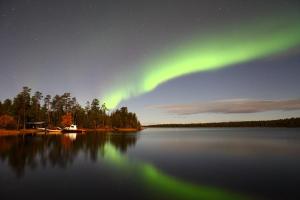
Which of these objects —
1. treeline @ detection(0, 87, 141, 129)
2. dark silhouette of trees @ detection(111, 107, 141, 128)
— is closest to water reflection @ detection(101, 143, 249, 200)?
treeline @ detection(0, 87, 141, 129)

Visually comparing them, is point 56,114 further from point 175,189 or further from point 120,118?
point 175,189

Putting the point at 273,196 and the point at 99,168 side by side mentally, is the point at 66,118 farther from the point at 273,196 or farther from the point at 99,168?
the point at 273,196

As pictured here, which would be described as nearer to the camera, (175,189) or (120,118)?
(175,189)

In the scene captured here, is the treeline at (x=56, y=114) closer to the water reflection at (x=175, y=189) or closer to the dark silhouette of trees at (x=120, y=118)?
the dark silhouette of trees at (x=120, y=118)

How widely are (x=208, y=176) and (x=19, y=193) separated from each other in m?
15.5

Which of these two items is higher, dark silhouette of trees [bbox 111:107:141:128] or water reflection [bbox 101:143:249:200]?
dark silhouette of trees [bbox 111:107:141:128]

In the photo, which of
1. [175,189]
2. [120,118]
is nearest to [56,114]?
[120,118]

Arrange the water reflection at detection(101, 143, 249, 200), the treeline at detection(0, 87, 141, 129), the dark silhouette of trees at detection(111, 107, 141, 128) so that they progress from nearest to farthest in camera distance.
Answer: the water reflection at detection(101, 143, 249, 200), the treeline at detection(0, 87, 141, 129), the dark silhouette of trees at detection(111, 107, 141, 128)

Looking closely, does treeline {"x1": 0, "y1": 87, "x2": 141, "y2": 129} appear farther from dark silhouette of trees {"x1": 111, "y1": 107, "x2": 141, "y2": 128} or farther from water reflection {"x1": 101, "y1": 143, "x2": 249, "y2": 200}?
water reflection {"x1": 101, "y1": 143, "x2": 249, "y2": 200}

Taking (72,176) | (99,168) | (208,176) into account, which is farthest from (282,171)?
(72,176)

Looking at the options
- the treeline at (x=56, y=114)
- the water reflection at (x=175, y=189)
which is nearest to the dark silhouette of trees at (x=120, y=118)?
the treeline at (x=56, y=114)

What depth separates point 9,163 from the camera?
26.8 meters

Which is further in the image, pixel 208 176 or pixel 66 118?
pixel 66 118

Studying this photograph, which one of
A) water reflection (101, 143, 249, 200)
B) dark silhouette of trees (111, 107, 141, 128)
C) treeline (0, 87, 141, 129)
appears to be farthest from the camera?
dark silhouette of trees (111, 107, 141, 128)
